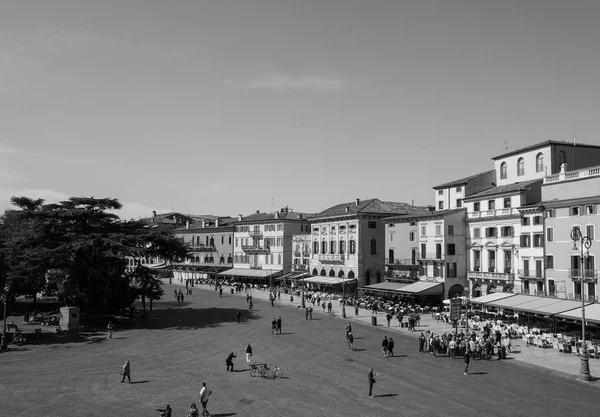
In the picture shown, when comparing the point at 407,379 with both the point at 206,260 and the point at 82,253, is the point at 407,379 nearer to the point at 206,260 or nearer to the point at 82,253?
the point at 82,253

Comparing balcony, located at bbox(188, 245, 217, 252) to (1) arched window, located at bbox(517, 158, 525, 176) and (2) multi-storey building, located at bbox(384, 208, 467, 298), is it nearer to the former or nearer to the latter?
(2) multi-storey building, located at bbox(384, 208, 467, 298)

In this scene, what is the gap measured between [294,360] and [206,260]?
8362 cm

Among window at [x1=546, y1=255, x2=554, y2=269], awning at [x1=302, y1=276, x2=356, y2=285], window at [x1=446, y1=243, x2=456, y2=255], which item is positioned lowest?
awning at [x1=302, y1=276, x2=356, y2=285]

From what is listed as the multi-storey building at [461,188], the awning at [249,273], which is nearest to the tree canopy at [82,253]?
the multi-storey building at [461,188]

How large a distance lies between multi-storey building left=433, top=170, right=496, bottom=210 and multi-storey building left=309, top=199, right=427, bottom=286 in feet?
38.8

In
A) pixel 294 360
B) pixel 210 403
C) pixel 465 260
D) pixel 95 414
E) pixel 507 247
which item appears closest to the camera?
pixel 95 414

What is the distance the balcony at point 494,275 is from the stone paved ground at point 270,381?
55.8ft

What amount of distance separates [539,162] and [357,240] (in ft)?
95.0

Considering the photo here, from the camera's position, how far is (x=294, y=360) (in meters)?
32.7

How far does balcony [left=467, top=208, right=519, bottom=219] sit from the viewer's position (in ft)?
178

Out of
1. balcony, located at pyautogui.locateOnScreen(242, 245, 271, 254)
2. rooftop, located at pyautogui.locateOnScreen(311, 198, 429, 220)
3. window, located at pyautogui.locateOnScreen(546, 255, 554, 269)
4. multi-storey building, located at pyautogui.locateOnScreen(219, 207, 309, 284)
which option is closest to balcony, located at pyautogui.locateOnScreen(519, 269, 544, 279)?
window, located at pyautogui.locateOnScreen(546, 255, 554, 269)

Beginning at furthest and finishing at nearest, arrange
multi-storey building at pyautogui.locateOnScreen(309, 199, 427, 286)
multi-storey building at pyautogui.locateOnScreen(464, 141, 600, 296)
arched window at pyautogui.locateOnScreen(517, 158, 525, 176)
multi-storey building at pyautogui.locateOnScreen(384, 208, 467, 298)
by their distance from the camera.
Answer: multi-storey building at pyautogui.locateOnScreen(309, 199, 427, 286) → multi-storey building at pyautogui.locateOnScreen(384, 208, 467, 298) → arched window at pyautogui.locateOnScreen(517, 158, 525, 176) → multi-storey building at pyautogui.locateOnScreen(464, 141, 600, 296)

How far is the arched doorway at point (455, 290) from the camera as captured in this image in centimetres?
6134

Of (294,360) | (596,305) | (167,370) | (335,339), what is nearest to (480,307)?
(596,305)
